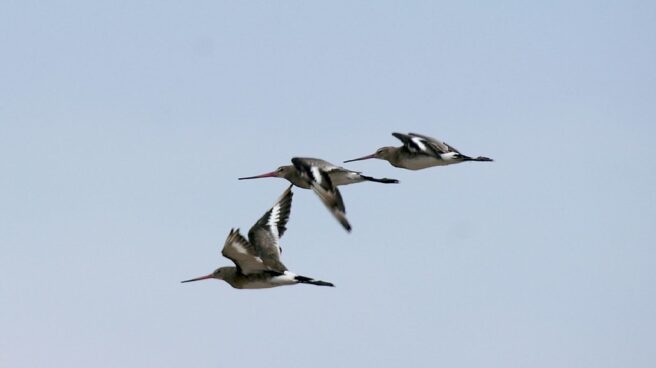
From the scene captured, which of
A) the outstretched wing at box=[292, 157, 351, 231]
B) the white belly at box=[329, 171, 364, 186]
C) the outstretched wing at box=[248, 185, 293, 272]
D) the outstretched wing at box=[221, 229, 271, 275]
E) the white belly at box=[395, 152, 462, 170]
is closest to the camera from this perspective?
the outstretched wing at box=[292, 157, 351, 231]

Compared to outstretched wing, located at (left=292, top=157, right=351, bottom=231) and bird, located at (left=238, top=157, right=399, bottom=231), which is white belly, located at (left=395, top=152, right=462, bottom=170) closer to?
bird, located at (left=238, top=157, right=399, bottom=231)

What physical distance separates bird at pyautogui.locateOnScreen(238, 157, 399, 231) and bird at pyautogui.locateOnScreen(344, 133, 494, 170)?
2.12 feet

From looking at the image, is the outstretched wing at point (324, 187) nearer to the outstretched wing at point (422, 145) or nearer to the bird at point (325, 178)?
the bird at point (325, 178)

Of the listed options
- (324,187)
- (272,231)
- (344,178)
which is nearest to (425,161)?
(344,178)

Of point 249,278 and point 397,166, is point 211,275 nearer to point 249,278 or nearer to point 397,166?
point 249,278

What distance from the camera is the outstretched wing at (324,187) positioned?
1906 centimetres

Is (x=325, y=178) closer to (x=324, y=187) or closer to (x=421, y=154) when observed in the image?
(x=324, y=187)

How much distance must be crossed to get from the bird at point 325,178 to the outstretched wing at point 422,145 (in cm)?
70

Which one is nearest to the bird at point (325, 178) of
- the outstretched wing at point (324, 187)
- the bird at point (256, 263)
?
the outstretched wing at point (324, 187)

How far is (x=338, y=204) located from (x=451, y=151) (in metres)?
4.59

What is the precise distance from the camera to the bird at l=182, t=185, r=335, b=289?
21094 mm

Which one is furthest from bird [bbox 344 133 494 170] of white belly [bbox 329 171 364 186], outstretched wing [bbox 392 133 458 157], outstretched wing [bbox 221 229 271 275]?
outstretched wing [bbox 221 229 271 275]

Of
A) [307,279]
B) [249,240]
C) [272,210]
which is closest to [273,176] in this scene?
[272,210]

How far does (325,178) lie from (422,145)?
9.17ft
